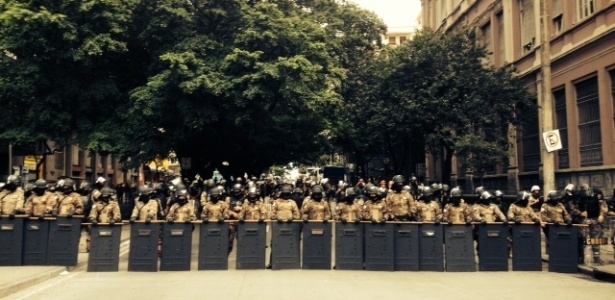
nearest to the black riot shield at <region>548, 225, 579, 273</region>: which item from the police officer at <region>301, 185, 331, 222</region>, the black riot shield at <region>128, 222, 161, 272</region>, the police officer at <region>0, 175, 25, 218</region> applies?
the police officer at <region>301, 185, 331, 222</region>

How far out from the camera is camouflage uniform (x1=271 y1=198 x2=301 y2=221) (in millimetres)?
13953

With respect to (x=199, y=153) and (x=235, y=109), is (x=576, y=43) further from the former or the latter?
(x=199, y=153)

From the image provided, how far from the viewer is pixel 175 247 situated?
1259 cm

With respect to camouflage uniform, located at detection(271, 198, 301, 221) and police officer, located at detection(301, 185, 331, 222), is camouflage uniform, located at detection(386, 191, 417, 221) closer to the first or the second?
police officer, located at detection(301, 185, 331, 222)

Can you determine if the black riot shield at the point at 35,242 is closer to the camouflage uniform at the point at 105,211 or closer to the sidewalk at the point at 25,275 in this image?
the sidewalk at the point at 25,275

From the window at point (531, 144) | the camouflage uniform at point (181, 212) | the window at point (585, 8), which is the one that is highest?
the window at point (585, 8)

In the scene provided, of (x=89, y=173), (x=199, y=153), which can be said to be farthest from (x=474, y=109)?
(x=89, y=173)

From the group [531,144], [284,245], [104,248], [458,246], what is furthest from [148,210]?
[531,144]

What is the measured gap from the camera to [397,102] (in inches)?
1047

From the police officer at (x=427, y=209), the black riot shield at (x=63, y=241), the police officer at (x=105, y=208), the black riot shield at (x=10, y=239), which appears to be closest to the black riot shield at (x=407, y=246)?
the police officer at (x=427, y=209)

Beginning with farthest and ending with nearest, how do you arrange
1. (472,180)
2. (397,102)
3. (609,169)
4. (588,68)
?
1. (472,180)
2. (397,102)
3. (588,68)
4. (609,169)

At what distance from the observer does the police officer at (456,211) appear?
14.1 m

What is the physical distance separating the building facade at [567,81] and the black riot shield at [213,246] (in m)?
9.14

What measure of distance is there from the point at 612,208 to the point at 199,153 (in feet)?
64.0
